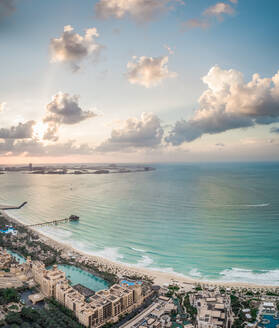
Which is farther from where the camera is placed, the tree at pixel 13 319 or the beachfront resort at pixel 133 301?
the beachfront resort at pixel 133 301

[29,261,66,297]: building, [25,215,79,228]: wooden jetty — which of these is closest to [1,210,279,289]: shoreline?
[29,261,66,297]: building

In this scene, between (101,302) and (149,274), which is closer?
(101,302)

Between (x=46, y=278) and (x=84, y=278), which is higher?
(x=46, y=278)

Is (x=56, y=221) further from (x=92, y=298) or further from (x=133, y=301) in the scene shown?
(x=133, y=301)

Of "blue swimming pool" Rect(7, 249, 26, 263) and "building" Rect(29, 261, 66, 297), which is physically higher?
"building" Rect(29, 261, 66, 297)

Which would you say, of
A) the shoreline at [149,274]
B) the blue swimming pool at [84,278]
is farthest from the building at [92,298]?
the shoreline at [149,274]

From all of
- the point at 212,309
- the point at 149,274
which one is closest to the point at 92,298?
the point at 149,274

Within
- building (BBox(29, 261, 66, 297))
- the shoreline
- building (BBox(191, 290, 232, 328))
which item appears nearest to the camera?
building (BBox(191, 290, 232, 328))

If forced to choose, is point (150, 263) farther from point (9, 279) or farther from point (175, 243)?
point (9, 279)

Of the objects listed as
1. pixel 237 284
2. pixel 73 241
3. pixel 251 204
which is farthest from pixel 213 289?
pixel 251 204

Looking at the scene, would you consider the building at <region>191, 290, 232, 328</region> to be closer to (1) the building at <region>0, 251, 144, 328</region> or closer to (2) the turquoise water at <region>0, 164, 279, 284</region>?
(1) the building at <region>0, 251, 144, 328</region>

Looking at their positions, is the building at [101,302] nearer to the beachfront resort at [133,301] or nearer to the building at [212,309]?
the beachfront resort at [133,301]
